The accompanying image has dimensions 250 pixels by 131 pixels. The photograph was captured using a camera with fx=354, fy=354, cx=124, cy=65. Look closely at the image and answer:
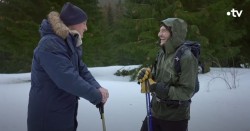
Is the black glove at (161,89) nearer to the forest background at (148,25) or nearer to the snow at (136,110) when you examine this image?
the snow at (136,110)

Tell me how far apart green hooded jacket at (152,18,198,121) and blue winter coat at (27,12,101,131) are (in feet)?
2.85

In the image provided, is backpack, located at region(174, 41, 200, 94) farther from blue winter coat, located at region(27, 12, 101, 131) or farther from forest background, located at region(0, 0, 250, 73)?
forest background, located at region(0, 0, 250, 73)

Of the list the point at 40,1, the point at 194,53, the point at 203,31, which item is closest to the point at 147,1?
the point at 203,31

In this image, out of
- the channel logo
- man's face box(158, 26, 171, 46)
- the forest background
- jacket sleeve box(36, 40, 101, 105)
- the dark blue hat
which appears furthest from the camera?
the channel logo

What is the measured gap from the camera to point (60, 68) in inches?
115

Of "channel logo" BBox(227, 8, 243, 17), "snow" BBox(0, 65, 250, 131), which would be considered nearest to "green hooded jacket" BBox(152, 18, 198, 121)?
"snow" BBox(0, 65, 250, 131)

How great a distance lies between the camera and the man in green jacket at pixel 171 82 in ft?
11.7

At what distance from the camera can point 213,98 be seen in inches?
299

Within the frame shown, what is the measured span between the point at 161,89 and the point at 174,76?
19 cm

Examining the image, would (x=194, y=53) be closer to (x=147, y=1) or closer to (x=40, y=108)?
(x=40, y=108)

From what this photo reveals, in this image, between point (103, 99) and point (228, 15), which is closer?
point (103, 99)

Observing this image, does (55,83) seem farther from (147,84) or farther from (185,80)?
(185,80)

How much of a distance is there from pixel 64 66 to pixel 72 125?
0.62 metres

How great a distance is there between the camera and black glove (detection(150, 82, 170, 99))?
11.7ft
